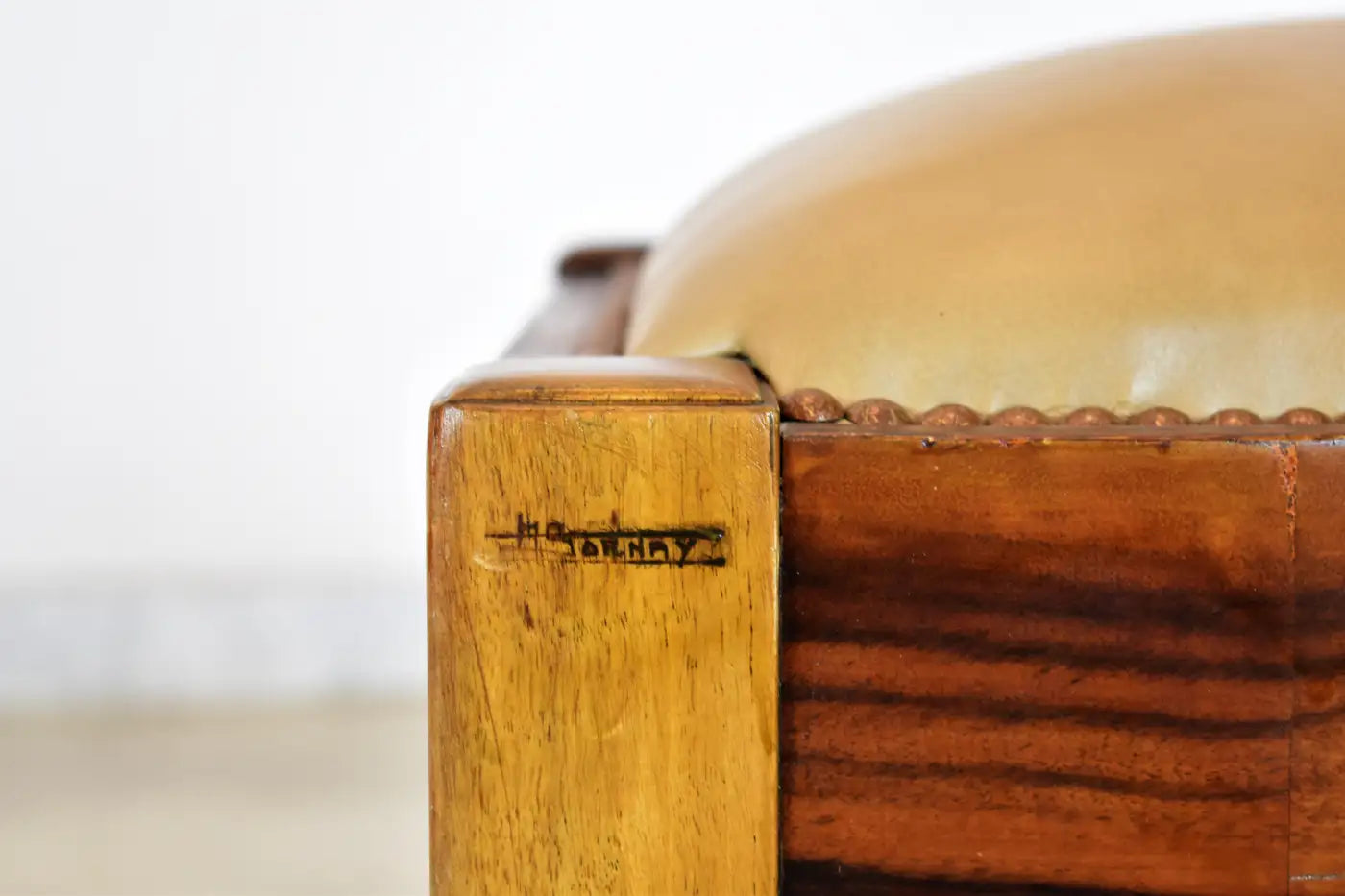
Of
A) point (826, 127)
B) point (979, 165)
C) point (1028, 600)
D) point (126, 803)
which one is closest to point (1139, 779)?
point (1028, 600)

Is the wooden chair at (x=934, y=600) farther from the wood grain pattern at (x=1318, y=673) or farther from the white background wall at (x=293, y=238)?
the white background wall at (x=293, y=238)

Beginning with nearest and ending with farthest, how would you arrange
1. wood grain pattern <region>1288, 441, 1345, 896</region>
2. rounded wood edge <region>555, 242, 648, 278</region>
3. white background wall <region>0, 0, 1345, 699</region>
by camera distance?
wood grain pattern <region>1288, 441, 1345, 896</region>, rounded wood edge <region>555, 242, 648, 278</region>, white background wall <region>0, 0, 1345, 699</region>

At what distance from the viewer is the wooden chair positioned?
0.32m

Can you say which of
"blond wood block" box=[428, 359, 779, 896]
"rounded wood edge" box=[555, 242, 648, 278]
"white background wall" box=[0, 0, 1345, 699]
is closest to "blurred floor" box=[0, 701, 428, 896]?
"white background wall" box=[0, 0, 1345, 699]

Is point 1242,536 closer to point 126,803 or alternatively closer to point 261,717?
point 126,803

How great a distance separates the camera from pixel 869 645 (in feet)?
1.08

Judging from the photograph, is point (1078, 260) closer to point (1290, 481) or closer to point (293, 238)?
point (1290, 481)

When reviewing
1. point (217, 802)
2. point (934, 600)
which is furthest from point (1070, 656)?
point (217, 802)

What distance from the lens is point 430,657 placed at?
0.33 metres

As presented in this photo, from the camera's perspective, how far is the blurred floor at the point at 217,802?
1.11 m

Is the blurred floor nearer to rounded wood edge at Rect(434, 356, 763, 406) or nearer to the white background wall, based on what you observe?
the white background wall

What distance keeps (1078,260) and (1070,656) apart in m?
0.10

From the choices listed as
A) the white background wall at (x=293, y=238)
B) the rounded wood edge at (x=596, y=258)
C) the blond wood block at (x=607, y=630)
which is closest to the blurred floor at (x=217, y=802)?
the white background wall at (x=293, y=238)

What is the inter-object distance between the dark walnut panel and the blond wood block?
0.01m
